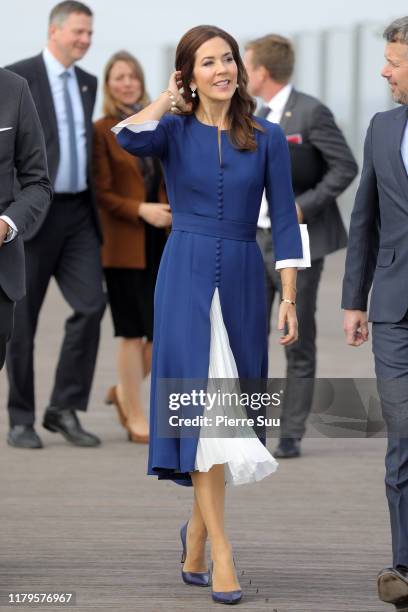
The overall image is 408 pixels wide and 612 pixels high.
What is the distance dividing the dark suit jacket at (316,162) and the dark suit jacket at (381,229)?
2.75 metres

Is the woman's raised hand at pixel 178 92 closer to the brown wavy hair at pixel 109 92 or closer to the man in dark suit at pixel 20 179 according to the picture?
the man in dark suit at pixel 20 179

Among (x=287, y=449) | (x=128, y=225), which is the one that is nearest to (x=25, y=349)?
(x=128, y=225)

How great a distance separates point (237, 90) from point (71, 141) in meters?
3.10

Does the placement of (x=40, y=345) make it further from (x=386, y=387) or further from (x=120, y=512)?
(x=386, y=387)

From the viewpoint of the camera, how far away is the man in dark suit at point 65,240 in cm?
867

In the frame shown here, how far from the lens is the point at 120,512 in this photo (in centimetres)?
700

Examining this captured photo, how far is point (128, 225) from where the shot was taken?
9055 mm

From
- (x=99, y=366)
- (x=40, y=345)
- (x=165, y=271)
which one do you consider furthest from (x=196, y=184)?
(x=40, y=345)

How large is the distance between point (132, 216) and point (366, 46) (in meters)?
17.5

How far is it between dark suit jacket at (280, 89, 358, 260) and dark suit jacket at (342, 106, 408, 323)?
275cm

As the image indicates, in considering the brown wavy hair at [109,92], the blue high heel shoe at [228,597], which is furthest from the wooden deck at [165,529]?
the brown wavy hair at [109,92]

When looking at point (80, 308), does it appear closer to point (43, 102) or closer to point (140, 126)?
point (43, 102)

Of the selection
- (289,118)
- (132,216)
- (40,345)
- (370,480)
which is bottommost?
(40,345)

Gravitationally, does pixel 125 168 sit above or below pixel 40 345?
above
